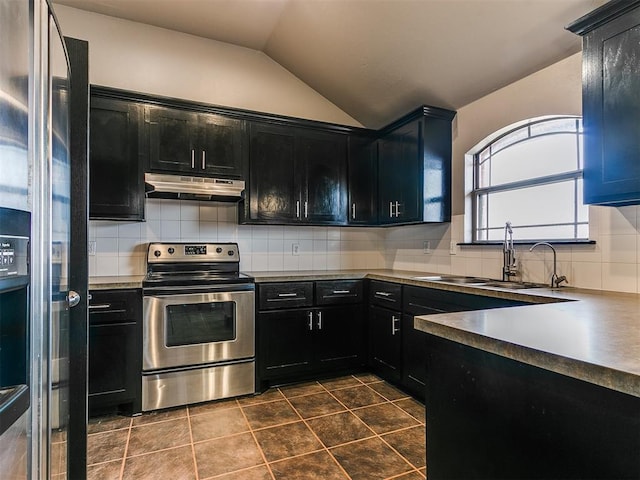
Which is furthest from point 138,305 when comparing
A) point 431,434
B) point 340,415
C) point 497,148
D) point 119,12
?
point 497,148

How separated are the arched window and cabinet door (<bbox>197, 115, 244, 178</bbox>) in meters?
2.05

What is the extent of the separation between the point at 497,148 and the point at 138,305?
3023 mm

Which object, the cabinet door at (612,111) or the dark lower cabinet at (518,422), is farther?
the cabinet door at (612,111)

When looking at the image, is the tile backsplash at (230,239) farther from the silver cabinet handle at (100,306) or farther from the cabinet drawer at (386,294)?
the cabinet drawer at (386,294)

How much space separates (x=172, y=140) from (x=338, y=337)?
214 cm

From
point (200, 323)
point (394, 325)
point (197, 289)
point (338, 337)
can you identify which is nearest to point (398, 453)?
point (394, 325)

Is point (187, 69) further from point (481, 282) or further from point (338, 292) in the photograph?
point (481, 282)

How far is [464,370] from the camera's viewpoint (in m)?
1.15

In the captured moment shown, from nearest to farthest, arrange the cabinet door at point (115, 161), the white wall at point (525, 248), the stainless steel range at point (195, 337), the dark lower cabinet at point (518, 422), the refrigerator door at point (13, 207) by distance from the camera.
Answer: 1. the refrigerator door at point (13, 207)
2. the dark lower cabinet at point (518, 422)
3. the white wall at point (525, 248)
4. the stainless steel range at point (195, 337)
5. the cabinet door at point (115, 161)

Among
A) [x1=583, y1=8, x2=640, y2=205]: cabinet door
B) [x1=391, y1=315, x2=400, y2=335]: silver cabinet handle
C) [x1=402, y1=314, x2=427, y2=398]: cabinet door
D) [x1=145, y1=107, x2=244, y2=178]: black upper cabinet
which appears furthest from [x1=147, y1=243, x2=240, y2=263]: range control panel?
[x1=583, y1=8, x2=640, y2=205]: cabinet door

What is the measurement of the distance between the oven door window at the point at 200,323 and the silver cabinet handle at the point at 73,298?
1215 mm

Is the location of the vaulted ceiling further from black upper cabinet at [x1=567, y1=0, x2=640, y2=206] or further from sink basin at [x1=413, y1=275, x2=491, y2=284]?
sink basin at [x1=413, y1=275, x2=491, y2=284]

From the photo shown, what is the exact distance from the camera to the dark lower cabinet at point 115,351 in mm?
2428

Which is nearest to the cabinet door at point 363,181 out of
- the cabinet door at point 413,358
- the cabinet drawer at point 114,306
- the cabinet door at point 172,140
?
the cabinet door at point 413,358
